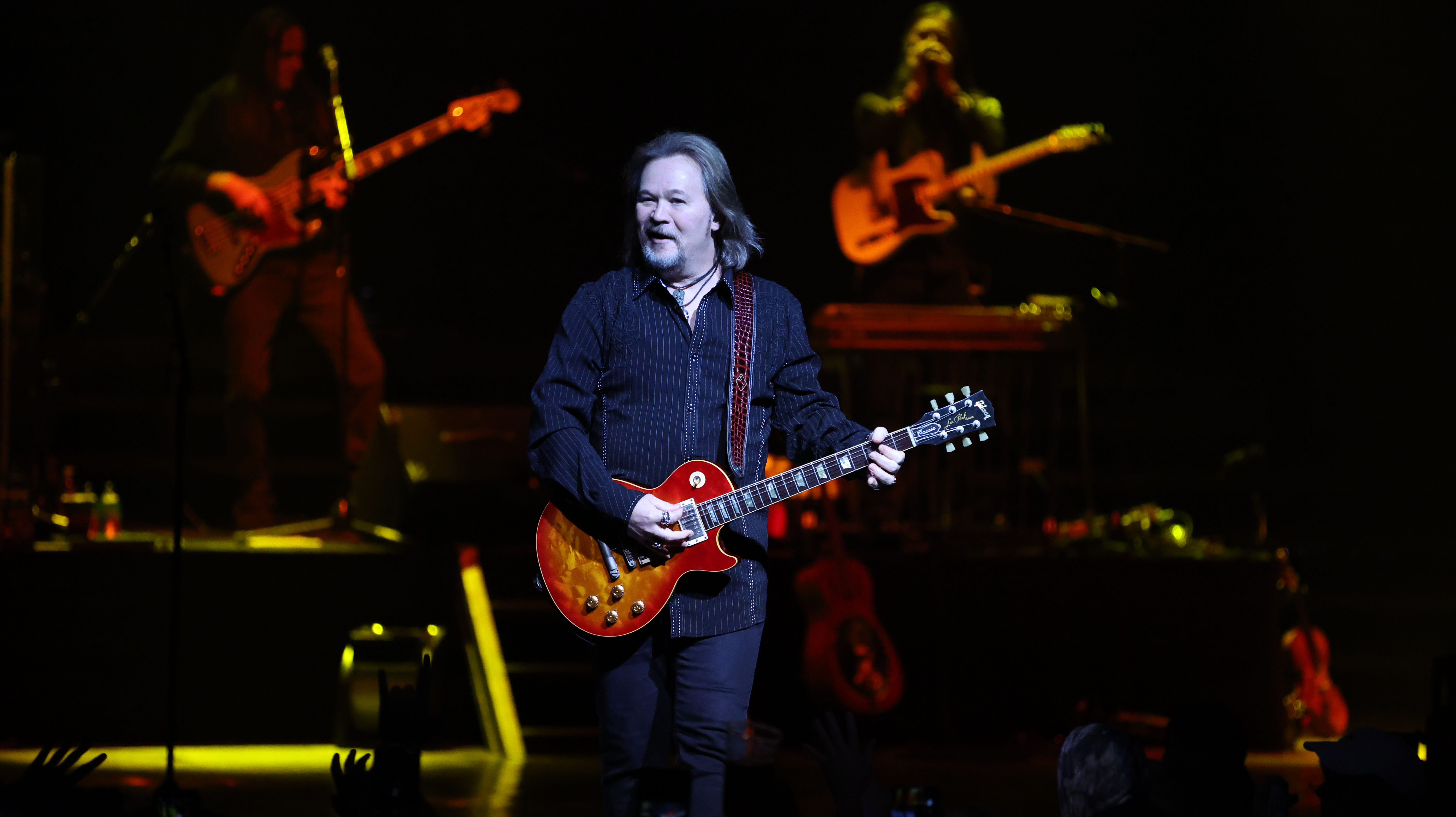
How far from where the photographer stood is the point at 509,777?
567 cm

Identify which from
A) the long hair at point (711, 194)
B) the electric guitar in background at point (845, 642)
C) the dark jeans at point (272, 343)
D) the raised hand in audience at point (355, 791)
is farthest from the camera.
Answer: the dark jeans at point (272, 343)

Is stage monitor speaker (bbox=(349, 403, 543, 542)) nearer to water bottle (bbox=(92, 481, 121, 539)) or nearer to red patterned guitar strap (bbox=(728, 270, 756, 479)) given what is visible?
water bottle (bbox=(92, 481, 121, 539))

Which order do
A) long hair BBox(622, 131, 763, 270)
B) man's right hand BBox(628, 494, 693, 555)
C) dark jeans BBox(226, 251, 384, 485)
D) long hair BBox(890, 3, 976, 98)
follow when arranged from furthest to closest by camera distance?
1. long hair BBox(890, 3, 976, 98)
2. dark jeans BBox(226, 251, 384, 485)
3. long hair BBox(622, 131, 763, 270)
4. man's right hand BBox(628, 494, 693, 555)

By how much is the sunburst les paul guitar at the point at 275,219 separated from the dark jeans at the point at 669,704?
4802mm

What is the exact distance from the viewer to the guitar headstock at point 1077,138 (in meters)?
7.36

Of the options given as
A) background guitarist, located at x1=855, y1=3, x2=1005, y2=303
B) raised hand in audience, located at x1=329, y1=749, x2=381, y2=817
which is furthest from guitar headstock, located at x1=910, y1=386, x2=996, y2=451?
background guitarist, located at x1=855, y1=3, x2=1005, y2=303

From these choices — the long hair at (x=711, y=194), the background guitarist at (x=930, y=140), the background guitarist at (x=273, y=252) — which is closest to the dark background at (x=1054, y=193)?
the background guitarist at (x=930, y=140)

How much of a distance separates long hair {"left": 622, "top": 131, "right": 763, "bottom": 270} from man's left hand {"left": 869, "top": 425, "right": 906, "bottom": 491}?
55cm

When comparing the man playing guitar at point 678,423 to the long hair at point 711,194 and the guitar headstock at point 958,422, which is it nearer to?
the long hair at point 711,194

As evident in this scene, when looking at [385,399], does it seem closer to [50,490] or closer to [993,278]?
[50,490]

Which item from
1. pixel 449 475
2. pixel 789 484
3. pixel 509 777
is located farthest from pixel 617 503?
pixel 449 475

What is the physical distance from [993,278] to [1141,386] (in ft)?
3.75

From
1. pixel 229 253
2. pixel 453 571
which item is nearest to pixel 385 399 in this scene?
pixel 229 253

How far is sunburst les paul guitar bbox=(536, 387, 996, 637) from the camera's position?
305cm
